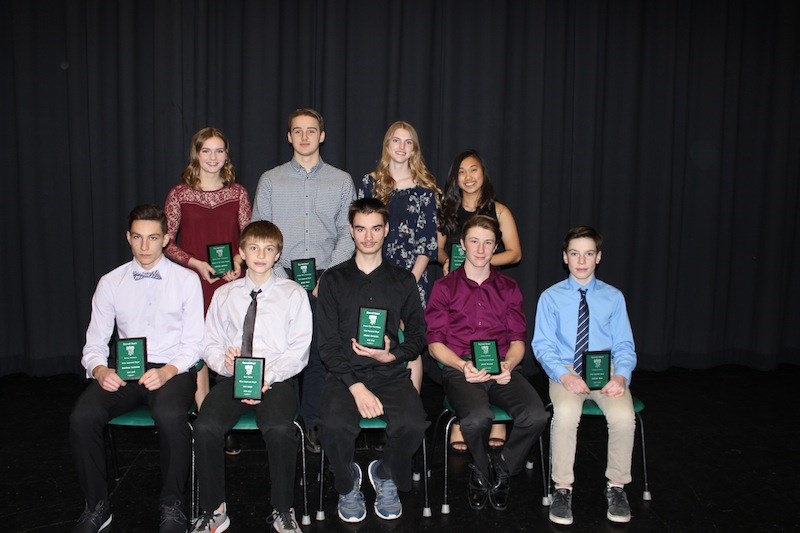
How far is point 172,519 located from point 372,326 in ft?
3.91

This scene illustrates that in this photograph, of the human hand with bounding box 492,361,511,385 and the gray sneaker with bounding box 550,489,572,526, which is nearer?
the gray sneaker with bounding box 550,489,572,526

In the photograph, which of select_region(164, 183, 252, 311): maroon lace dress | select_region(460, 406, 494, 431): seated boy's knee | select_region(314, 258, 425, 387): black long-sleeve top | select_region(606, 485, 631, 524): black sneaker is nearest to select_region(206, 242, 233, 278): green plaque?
select_region(164, 183, 252, 311): maroon lace dress

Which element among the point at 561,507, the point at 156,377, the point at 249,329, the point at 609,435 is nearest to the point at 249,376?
the point at 249,329

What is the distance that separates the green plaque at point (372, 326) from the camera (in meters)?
2.93

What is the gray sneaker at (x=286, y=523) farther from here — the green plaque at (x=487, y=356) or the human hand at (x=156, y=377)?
the green plaque at (x=487, y=356)

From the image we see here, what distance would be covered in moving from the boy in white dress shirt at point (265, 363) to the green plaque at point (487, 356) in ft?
2.65

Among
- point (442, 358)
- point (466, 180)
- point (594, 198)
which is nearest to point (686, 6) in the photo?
point (594, 198)

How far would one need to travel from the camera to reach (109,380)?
2.86 m

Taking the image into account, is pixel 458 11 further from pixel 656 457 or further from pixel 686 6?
pixel 656 457

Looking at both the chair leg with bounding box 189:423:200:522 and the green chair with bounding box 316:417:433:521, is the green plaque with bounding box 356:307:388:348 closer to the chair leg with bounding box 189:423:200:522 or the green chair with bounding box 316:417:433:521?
the green chair with bounding box 316:417:433:521

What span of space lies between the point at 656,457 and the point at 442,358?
1.52 metres

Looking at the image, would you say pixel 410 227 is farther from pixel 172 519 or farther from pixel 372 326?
pixel 172 519

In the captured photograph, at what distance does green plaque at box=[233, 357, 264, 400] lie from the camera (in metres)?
2.75

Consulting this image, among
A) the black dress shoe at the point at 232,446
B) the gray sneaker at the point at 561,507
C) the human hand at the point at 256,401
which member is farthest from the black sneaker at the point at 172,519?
the gray sneaker at the point at 561,507
